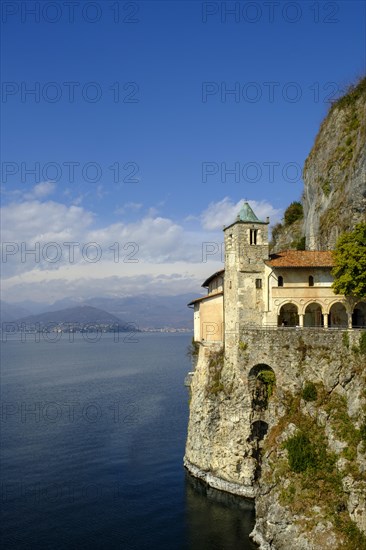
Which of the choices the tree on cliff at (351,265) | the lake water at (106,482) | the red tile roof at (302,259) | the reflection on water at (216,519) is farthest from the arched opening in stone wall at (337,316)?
A: the lake water at (106,482)

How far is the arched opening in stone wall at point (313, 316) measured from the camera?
43.7m

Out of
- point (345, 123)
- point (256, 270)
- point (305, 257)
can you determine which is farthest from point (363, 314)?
point (345, 123)

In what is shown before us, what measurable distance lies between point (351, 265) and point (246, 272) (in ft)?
29.2

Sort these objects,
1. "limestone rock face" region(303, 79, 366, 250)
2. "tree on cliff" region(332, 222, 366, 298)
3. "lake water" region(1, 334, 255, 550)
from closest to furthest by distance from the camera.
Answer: "lake water" region(1, 334, 255, 550), "tree on cliff" region(332, 222, 366, 298), "limestone rock face" region(303, 79, 366, 250)

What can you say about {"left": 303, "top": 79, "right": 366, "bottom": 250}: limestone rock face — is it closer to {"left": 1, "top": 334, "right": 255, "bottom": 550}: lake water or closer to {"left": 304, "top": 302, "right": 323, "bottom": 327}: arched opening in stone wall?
{"left": 304, "top": 302, "right": 323, "bottom": 327}: arched opening in stone wall

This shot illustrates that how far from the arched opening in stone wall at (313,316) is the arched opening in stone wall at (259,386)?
268 inches

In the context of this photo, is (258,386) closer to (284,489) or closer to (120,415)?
(284,489)

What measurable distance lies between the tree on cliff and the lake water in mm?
19485

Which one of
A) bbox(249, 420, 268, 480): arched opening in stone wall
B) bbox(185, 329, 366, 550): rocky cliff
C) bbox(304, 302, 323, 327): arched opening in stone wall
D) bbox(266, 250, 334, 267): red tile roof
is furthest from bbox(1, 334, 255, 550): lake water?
bbox(266, 250, 334, 267): red tile roof

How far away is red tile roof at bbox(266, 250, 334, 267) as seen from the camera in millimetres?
41819

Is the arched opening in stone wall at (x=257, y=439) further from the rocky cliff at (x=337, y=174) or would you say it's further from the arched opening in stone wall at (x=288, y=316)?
the rocky cliff at (x=337, y=174)

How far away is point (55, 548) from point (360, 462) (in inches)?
836

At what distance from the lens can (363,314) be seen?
142 ft

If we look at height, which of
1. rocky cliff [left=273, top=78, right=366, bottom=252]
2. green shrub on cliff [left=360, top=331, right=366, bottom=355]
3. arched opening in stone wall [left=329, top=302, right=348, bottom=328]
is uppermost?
rocky cliff [left=273, top=78, right=366, bottom=252]
